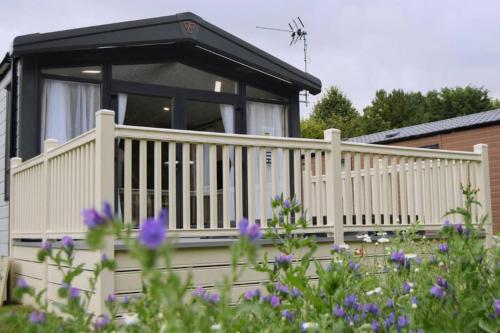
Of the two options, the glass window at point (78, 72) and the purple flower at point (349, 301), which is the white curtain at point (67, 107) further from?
the purple flower at point (349, 301)

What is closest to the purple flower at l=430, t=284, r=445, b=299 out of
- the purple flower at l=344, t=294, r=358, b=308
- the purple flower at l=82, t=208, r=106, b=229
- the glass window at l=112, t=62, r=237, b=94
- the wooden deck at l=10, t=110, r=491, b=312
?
the purple flower at l=344, t=294, r=358, b=308

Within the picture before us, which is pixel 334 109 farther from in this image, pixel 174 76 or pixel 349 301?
pixel 349 301

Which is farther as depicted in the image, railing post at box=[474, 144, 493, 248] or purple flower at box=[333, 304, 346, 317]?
railing post at box=[474, 144, 493, 248]

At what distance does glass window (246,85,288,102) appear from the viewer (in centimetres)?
758

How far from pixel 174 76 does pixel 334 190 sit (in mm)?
3091

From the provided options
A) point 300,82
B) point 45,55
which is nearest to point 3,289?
point 45,55

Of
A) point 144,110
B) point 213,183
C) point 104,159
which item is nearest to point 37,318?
point 104,159

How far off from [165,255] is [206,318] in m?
0.46

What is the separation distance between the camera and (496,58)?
4116cm

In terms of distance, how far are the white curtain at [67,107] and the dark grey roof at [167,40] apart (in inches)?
19.5

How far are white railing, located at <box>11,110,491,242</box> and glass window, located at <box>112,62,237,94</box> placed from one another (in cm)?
125

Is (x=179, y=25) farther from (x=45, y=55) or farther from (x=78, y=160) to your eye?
(x=78, y=160)

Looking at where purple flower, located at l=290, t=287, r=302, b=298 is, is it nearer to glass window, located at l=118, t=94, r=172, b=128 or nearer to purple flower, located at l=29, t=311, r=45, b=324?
purple flower, located at l=29, t=311, r=45, b=324

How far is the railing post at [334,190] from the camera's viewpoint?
4910 millimetres
